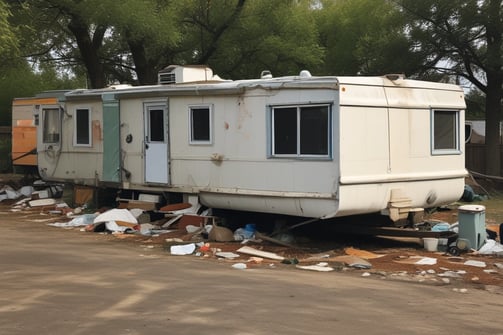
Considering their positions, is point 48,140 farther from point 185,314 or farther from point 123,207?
point 185,314

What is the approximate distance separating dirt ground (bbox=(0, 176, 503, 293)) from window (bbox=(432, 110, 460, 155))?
6.52 feet

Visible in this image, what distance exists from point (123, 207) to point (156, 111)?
8.23 feet

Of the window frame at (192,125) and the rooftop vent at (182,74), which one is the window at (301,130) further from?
the rooftop vent at (182,74)

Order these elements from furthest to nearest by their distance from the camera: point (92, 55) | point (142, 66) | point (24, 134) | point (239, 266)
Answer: point (142, 66) → point (92, 55) → point (24, 134) → point (239, 266)

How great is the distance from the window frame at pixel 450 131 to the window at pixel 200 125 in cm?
443

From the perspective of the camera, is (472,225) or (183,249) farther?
(183,249)

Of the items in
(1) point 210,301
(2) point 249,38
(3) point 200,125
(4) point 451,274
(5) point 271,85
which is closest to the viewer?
(1) point 210,301

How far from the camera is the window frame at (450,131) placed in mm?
12391

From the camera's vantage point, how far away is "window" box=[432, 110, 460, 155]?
12.6 m

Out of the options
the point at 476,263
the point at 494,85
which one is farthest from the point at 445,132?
the point at 494,85

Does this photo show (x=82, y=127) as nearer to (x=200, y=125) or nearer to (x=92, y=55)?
(x=200, y=125)

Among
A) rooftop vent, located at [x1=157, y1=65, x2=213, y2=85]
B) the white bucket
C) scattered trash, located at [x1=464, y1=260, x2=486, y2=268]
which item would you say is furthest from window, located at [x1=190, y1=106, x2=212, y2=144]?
scattered trash, located at [x1=464, y1=260, x2=486, y2=268]

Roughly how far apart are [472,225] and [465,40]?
1253cm

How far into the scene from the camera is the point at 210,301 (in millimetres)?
7133
